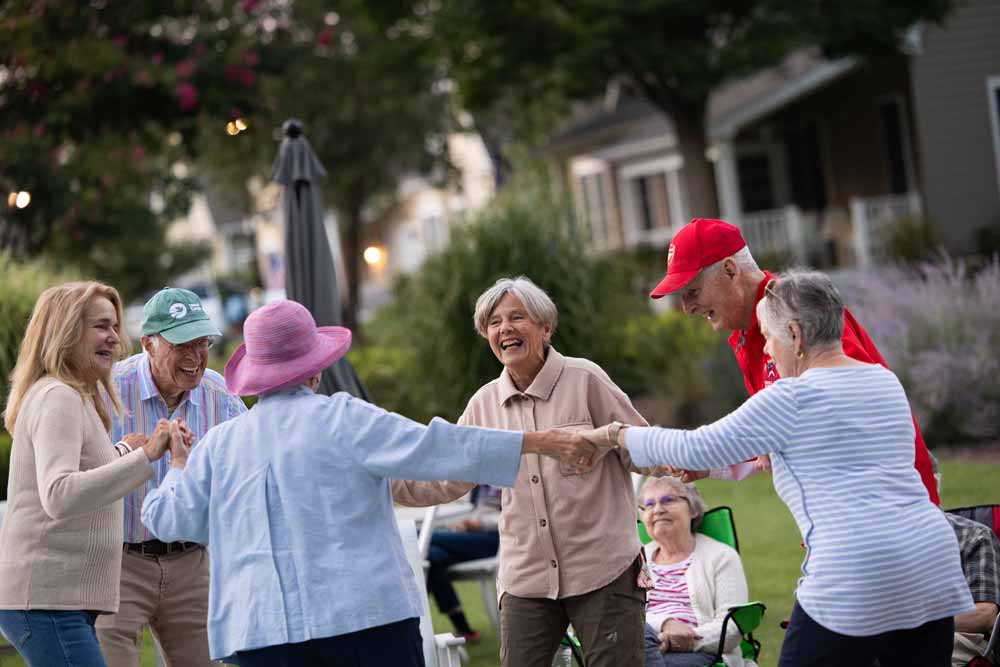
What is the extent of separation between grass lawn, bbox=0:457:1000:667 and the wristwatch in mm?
2939

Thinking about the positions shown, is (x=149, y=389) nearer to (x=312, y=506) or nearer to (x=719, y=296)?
(x=312, y=506)

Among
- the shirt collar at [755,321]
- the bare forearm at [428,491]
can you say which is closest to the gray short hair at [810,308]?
the shirt collar at [755,321]

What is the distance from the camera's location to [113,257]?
3003cm

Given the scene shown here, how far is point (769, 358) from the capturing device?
4.49 metres

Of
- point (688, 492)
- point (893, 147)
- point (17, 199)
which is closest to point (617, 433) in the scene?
point (688, 492)

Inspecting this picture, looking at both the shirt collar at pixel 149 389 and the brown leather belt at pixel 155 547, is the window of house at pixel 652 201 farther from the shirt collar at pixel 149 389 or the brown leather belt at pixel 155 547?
the brown leather belt at pixel 155 547

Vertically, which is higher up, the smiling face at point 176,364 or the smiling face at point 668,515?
the smiling face at point 176,364

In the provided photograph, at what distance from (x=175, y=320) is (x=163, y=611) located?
41.2 inches

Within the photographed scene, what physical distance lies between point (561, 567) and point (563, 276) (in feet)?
31.3

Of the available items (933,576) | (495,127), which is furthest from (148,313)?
(495,127)

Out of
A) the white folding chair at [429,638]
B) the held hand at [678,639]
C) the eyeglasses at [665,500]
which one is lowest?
the held hand at [678,639]

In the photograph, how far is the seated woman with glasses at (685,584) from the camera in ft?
18.3

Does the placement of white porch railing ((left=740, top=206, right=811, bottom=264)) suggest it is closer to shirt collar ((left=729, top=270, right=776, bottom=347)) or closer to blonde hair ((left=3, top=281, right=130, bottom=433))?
shirt collar ((left=729, top=270, right=776, bottom=347))

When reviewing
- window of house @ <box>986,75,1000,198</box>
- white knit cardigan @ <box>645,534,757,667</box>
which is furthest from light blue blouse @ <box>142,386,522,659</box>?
window of house @ <box>986,75,1000,198</box>
